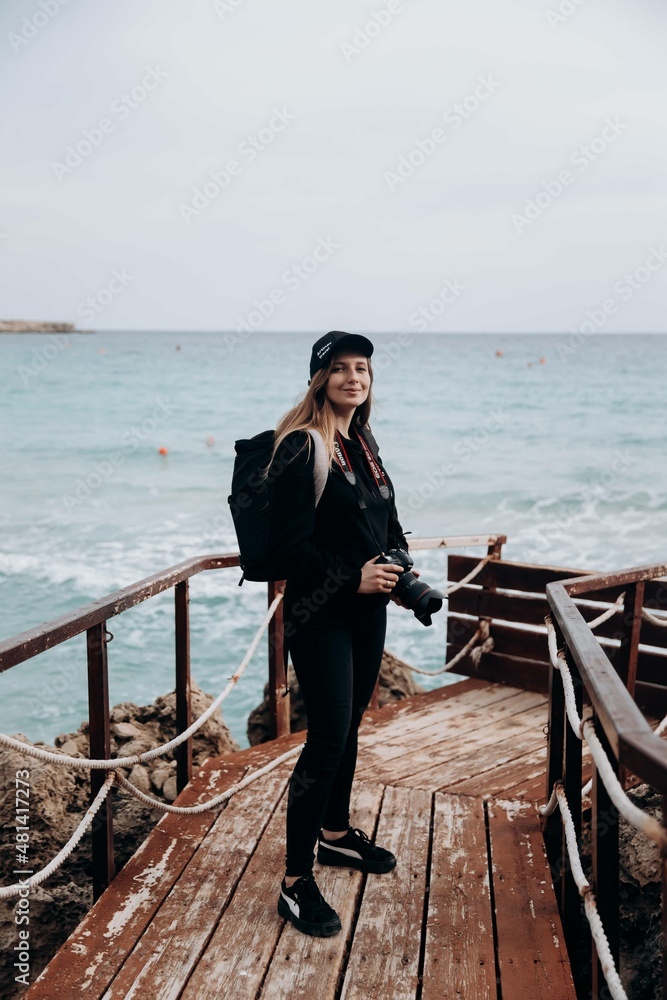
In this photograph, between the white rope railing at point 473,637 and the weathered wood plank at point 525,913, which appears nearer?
the weathered wood plank at point 525,913

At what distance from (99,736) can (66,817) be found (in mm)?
1292

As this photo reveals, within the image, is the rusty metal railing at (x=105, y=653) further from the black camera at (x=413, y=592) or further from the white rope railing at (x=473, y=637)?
the white rope railing at (x=473, y=637)

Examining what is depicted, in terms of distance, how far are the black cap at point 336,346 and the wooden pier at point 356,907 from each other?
68.4 inches

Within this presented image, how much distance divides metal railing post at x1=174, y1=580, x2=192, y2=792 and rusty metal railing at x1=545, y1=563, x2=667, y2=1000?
1.48 metres

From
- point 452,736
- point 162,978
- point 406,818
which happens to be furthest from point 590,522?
point 162,978

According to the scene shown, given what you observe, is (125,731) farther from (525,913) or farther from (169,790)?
(525,913)

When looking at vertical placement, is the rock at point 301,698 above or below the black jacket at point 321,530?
below

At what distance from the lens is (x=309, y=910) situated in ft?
8.74

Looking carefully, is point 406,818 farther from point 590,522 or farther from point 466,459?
point 466,459

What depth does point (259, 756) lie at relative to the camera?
420 centimetres

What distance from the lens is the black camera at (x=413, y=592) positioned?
100 inches

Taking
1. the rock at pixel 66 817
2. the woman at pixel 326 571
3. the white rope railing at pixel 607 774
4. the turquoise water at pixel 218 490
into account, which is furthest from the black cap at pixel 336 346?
the rock at pixel 66 817

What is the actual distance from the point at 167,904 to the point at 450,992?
0.96 metres

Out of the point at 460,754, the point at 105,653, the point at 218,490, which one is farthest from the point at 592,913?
the point at 218,490
